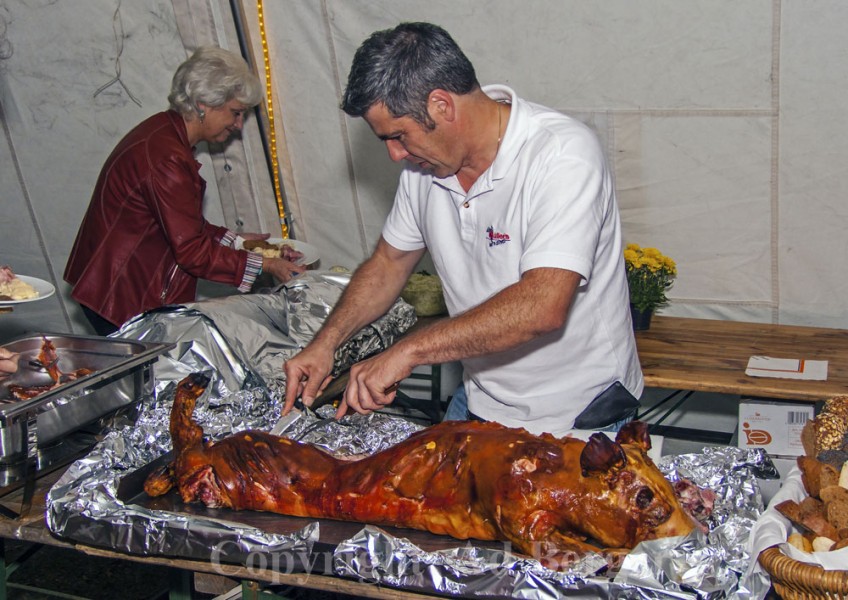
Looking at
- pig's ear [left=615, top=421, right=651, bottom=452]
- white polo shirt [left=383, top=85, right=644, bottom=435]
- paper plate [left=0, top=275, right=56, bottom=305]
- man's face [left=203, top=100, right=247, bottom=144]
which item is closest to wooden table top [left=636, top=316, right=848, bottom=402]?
white polo shirt [left=383, top=85, right=644, bottom=435]

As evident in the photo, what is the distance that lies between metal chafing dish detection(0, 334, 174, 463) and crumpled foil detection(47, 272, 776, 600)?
104 millimetres

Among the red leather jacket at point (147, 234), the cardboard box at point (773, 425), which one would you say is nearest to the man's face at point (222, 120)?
the red leather jacket at point (147, 234)

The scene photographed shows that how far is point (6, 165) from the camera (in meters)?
5.54

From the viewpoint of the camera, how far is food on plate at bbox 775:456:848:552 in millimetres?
1996

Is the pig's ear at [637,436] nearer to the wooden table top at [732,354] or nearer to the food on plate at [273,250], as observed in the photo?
the wooden table top at [732,354]

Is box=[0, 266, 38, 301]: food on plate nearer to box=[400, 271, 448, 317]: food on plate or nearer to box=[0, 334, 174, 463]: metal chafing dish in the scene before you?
box=[0, 334, 174, 463]: metal chafing dish


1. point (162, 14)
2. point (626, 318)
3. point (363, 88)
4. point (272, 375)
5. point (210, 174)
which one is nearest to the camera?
point (363, 88)

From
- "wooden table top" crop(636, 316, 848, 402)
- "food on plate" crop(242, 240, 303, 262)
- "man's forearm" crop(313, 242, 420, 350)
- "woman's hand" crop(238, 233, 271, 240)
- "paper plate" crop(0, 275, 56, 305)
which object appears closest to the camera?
"man's forearm" crop(313, 242, 420, 350)

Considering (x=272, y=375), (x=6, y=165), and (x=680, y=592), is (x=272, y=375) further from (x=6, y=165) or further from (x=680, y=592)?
(x=6, y=165)

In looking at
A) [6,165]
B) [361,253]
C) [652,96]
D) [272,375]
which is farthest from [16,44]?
[652,96]

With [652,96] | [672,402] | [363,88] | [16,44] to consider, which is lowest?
[672,402]

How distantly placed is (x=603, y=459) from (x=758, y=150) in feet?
8.32

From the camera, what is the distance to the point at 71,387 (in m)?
2.60

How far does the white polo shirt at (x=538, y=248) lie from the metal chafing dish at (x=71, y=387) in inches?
39.2
